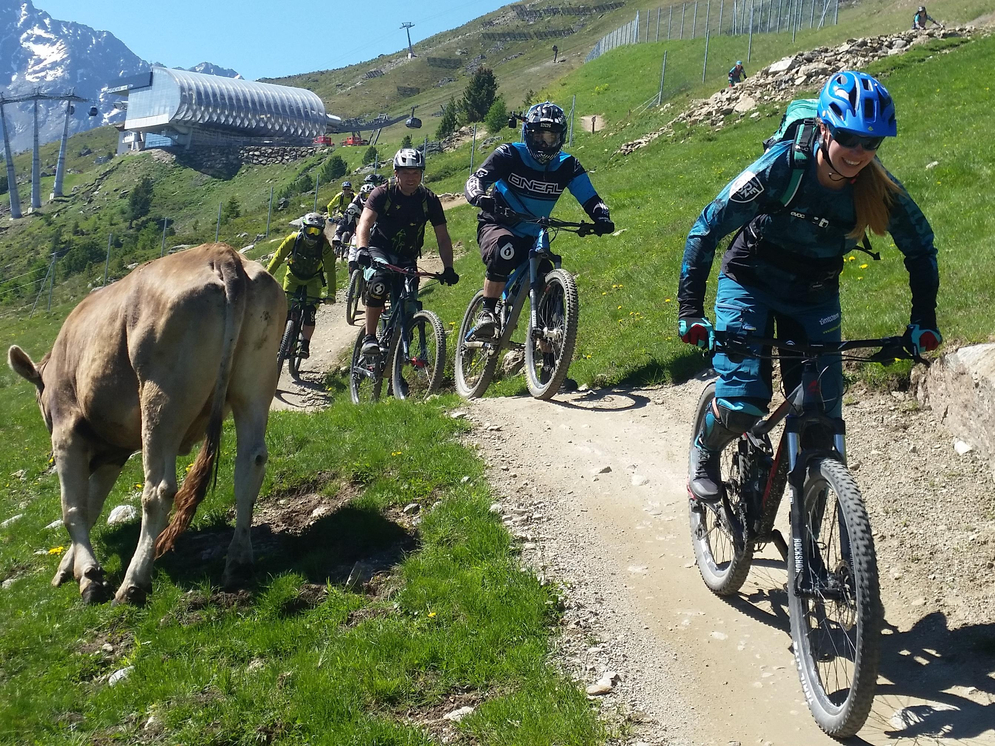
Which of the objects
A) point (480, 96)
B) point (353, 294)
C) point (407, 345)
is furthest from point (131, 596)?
point (480, 96)

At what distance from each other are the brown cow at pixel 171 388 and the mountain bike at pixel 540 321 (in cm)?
297

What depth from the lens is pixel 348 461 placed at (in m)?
7.90

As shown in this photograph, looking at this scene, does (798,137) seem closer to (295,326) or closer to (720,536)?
(720,536)

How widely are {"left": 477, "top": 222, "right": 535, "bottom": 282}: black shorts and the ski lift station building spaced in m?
106

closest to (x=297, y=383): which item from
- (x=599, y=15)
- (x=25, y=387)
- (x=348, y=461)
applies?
(x=348, y=461)

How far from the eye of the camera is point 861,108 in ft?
13.3

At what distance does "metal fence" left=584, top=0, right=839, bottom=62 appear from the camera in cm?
5144

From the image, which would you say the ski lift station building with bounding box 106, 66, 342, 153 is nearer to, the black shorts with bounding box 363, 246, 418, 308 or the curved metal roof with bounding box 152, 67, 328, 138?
the curved metal roof with bounding box 152, 67, 328, 138

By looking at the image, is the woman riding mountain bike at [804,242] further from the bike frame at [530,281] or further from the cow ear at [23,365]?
the cow ear at [23,365]

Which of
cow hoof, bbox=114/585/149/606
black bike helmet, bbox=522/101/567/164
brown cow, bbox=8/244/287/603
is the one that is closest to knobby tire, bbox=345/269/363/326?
black bike helmet, bbox=522/101/567/164

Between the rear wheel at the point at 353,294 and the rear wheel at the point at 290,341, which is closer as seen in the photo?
the rear wheel at the point at 290,341

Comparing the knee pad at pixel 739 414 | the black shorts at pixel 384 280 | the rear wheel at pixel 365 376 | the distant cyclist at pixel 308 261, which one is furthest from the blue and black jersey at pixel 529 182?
the distant cyclist at pixel 308 261

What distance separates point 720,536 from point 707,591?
1.13 ft

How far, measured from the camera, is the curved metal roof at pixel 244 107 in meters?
112
